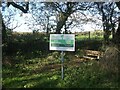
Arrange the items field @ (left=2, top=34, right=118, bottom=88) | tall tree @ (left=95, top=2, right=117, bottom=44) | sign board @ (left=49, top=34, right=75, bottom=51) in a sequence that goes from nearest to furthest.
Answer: field @ (left=2, top=34, right=118, bottom=88), sign board @ (left=49, top=34, right=75, bottom=51), tall tree @ (left=95, top=2, right=117, bottom=44)

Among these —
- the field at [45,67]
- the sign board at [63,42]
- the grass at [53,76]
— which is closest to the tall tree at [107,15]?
the field at [45,67]

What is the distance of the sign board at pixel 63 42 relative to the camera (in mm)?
8227

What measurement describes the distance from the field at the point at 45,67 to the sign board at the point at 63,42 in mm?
894

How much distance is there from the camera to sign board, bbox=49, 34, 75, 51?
823cm

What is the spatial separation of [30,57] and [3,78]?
357 centimetres

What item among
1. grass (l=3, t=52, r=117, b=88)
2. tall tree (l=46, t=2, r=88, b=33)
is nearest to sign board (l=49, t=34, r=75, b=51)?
grass (l=3, t=52, r=117, b=88)

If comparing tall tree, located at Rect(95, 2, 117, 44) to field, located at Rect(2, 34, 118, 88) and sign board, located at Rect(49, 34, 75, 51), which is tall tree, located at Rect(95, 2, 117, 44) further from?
sign board, located at Rect(49, 34, 75, 51)

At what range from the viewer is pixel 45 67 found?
1033 centimetres

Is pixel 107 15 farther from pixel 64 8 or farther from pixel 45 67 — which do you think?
pixel 45 67

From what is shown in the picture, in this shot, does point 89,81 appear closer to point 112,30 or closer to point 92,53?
point 92,53

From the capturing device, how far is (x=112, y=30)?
1306 centimetres

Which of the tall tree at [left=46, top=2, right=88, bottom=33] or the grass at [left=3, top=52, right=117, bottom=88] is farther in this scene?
the tall tree at [left=46, top=2, right=88, bottom=33]

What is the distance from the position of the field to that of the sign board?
89 centimetres

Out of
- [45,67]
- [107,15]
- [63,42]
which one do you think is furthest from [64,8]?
[63,42]
